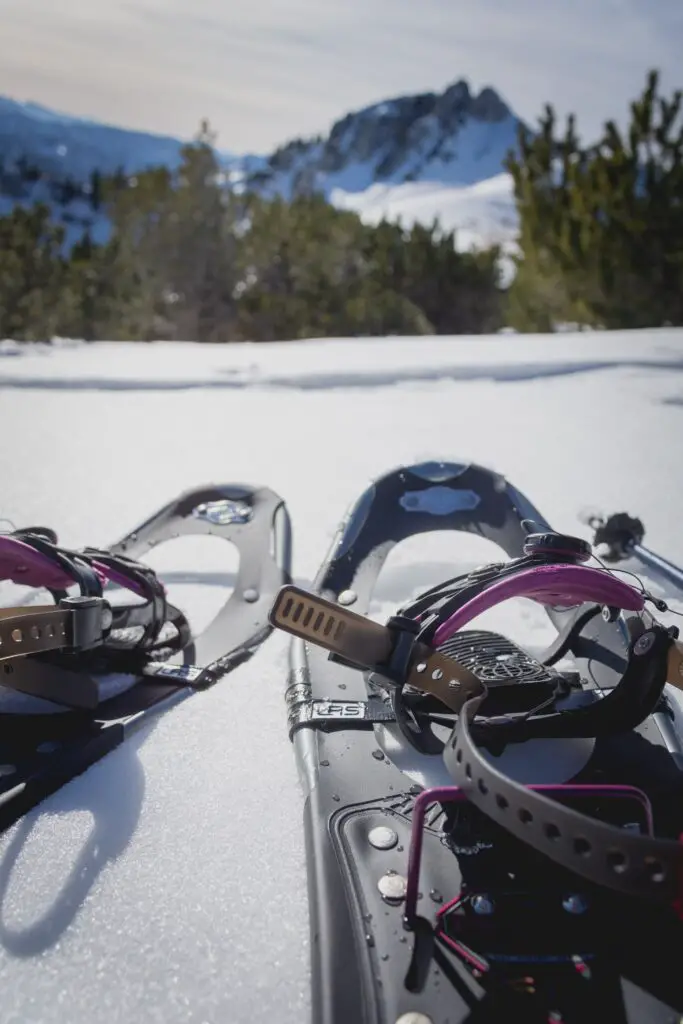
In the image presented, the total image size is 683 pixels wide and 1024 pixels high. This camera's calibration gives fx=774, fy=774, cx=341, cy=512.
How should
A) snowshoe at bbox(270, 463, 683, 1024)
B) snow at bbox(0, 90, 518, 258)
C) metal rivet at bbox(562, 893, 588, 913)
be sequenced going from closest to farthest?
snowshoe at bbox(270, 463, 683, 1024) → metal rivet at bbox(562, 893, 588, 913) → snow at bbox(0, 90, 518, 258)

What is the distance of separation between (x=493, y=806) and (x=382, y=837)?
13.4 inches

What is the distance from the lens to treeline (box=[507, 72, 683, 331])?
11.8m

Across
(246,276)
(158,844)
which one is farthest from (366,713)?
(246,276)

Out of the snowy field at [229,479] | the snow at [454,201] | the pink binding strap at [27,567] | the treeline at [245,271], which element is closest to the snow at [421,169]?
the snow at [454,201]

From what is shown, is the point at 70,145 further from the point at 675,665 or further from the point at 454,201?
the point at 675,665

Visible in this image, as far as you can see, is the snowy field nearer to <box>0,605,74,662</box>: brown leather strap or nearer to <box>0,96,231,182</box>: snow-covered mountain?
<box>0,605,74,662</box>: brown leather strap

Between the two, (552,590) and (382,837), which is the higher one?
(552,590)

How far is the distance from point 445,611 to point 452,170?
62.0 meters

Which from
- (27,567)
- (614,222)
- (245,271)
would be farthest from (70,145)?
(27,567)

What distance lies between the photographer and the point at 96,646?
5.15ft

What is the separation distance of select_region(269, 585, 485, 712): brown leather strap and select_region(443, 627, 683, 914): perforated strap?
0.91 ft

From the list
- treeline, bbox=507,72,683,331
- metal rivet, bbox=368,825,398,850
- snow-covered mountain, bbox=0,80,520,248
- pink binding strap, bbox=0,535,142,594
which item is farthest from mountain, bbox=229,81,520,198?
metal rivet, bbox=368,825,398,850

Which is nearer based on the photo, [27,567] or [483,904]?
[483,904]

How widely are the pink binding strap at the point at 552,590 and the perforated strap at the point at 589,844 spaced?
319 mm
